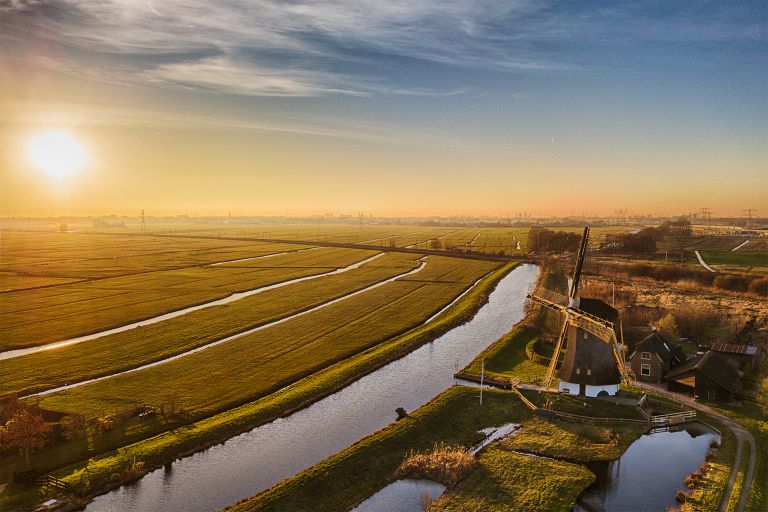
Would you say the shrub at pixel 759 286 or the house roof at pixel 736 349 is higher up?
the shrub at pixel 759 286

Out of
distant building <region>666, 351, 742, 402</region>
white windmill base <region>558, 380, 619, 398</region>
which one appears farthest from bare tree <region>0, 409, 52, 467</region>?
distant building <region>666, 351, 742, 402</region>

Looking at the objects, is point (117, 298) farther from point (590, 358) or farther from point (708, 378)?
point (708, 378)

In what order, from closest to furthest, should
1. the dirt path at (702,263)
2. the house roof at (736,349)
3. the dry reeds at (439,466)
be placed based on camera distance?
the dry reeds at (439,466) < the house roof at (736,349) < the dirt path at (702,263)

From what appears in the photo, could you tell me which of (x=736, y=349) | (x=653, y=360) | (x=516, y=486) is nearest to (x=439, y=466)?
(x=516, y=486)

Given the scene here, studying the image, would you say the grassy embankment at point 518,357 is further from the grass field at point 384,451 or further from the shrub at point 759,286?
the shrub at point 759,286

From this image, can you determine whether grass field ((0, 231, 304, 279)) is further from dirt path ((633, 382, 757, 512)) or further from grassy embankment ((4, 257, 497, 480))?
dirt path ((633, 382, 757, 512))

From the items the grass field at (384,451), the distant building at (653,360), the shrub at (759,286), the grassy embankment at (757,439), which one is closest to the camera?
the grassy embankment at (757,439)

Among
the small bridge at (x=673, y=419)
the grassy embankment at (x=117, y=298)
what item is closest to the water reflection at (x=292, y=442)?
the small bridge at (x=673, y=419)

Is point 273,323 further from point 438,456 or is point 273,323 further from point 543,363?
point 438,456
